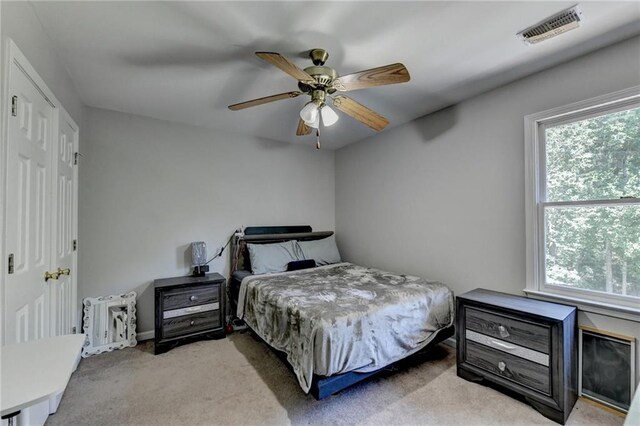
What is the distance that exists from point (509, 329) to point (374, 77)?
2.07m

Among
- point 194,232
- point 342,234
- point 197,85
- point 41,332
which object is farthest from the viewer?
point 342,234

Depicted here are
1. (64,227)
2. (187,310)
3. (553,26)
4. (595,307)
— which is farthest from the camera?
(187,310)

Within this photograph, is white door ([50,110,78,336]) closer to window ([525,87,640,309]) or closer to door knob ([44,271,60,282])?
door knob ([44,271,60,282])

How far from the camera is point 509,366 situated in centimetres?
209

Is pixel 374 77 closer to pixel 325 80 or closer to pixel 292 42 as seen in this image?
pixel 325 80

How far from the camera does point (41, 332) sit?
5.76ft

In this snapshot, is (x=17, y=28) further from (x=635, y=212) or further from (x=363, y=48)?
(x=635, y=212)

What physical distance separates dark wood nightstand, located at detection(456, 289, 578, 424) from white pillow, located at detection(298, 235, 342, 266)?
196 cm

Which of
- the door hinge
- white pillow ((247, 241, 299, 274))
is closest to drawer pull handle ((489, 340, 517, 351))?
white pillow ((247, 241, 299, 274))

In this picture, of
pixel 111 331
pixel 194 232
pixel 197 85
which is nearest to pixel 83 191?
pixel 194 232

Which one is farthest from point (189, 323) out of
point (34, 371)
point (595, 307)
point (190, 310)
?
point (595, 307)

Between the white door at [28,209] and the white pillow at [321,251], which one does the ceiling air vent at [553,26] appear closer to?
the white door at [28,209]

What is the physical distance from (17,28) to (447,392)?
11.6 ft

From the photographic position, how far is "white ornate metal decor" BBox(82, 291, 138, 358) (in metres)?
2.79
